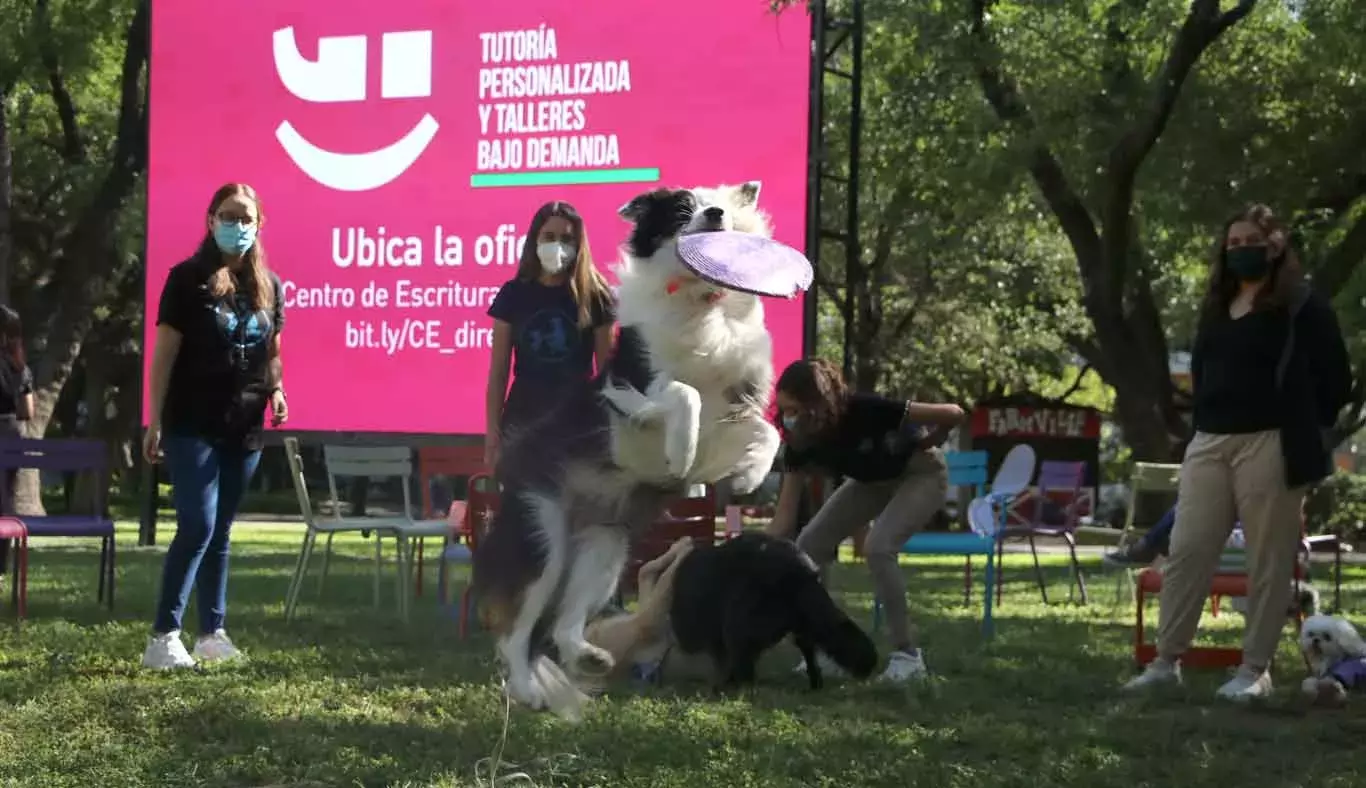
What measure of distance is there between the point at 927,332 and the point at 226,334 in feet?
65.8

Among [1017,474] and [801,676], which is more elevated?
[1017,474]

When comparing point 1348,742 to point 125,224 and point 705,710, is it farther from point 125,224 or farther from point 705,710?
point 125,224

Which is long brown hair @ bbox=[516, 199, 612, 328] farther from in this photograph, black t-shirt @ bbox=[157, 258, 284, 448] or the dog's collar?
black t-shirt @ bbox=[157, 258, 284, 448]

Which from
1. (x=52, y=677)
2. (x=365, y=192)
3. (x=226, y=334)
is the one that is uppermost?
(x=365, y=192)

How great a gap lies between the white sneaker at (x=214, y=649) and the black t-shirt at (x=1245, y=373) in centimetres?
368

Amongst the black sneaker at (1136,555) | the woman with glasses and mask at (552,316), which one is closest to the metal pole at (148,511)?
the black sneaker at (1136,555)

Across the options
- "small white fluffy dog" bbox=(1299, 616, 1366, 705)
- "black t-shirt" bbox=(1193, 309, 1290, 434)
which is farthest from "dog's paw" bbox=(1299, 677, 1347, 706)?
"black t-shirt" bbox=(1193, 309, 1290, 434)

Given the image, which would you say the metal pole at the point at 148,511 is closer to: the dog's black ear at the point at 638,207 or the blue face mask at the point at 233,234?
the blue face mask at the point at 233,234

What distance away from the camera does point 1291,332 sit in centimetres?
486

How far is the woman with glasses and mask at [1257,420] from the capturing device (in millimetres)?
4863

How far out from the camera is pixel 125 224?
610 inches

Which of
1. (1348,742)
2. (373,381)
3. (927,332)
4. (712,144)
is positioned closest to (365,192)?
(373,381)

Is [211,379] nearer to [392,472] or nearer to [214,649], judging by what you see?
[214,649]

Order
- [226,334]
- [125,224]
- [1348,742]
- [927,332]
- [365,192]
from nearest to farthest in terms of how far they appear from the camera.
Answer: [1348,742]
[226,334]
[365,192]
[125,224]
[927,332]
